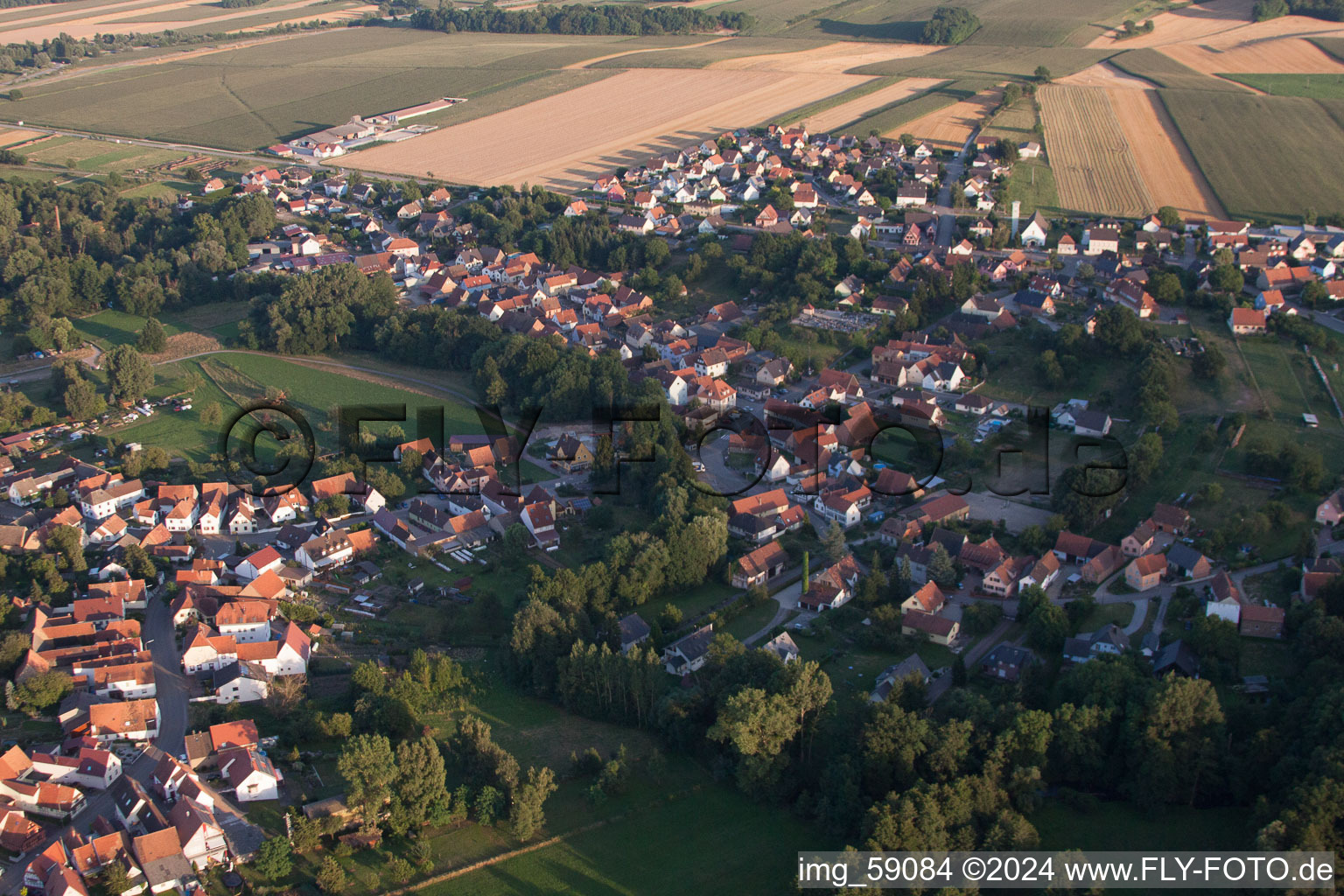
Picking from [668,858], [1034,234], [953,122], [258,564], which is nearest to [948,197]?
[1034,234]

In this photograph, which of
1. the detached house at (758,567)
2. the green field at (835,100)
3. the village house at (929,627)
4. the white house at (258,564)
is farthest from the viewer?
the green field at (835,100)

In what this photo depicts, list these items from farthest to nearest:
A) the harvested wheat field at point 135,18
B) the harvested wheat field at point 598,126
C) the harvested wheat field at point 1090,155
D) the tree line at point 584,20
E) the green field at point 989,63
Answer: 1. the harvested wheat field at point 135,18
2. the tree line at point 584,20
3. the green field at point 989,63
4. the harvested wheat field at point 598,126
5. the harvested wheat field at point 1090,155

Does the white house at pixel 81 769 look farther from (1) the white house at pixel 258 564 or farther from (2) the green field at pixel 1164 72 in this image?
(2) the green field at pixel 1164 72

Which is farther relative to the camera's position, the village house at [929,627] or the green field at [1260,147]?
the green field at [1260,147]

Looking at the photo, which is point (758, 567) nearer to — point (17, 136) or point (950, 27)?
point (17, 136)

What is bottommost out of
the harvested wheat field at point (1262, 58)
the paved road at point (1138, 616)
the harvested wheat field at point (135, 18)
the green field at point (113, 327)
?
the paved road at point (1138, 616)

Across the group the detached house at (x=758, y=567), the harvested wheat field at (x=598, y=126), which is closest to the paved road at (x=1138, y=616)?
the detached house at (x=758, y=567)
